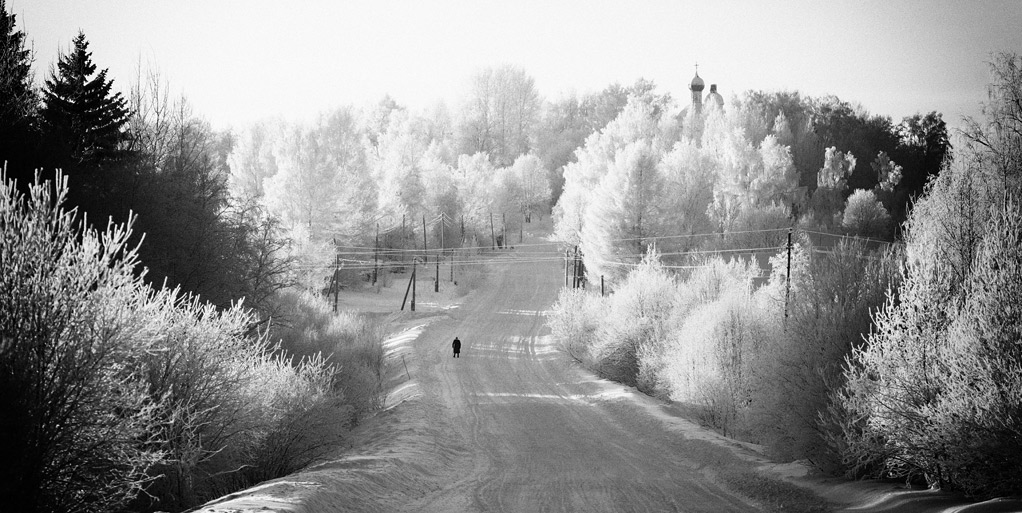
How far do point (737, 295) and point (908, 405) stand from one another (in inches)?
557

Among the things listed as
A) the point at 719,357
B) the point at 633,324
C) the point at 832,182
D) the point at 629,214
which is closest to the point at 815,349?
the point at 719,357

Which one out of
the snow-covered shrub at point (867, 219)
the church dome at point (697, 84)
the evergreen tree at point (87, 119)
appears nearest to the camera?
the evergreen tree at point (87, 119)

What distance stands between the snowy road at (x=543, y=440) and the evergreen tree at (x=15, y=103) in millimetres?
12802

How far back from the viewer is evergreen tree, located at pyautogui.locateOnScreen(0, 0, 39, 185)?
16.7 m

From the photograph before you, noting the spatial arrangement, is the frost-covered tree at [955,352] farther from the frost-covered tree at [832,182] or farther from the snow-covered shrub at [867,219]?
the frost-covered tree at [832,182]

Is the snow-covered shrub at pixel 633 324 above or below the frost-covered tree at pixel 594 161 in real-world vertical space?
below

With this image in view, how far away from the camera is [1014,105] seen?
15.7 m

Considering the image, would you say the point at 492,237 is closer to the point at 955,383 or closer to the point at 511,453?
the point at 511,453

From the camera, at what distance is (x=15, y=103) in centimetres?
1766

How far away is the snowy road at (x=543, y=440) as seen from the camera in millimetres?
13578

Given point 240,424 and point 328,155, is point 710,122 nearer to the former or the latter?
point 328,155

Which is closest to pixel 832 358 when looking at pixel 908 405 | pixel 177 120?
pixel 908 405

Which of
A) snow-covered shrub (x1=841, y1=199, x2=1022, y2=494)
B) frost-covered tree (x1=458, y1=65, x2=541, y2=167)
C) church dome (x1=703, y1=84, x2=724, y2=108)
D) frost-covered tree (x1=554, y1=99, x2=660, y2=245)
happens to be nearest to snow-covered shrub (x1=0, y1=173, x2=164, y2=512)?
snow-covered shrub (x1=841, y1=199, x2=1022, y2=494)

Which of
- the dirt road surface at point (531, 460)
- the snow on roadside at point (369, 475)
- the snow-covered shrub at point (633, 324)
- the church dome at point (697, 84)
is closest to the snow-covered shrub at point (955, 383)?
the dirt road surface at point (531, 460)
